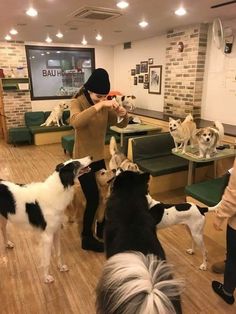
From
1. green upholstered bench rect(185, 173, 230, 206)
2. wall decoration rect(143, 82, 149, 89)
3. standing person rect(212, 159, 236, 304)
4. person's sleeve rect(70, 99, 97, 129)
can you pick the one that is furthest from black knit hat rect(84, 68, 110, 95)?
wall decoration rect(143, 82, 149, 89)

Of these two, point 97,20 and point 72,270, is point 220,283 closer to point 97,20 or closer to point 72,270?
point 72,270

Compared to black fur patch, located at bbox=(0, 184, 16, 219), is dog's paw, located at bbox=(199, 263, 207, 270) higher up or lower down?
lower down

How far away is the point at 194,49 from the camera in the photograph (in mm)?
4332

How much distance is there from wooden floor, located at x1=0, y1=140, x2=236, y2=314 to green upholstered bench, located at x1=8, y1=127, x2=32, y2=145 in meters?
3.81

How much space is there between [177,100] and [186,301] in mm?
3799

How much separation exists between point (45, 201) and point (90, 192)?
0.40m

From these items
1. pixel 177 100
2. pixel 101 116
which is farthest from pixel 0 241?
pixel 177 100

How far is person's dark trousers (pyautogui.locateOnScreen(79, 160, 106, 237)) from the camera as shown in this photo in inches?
80.2

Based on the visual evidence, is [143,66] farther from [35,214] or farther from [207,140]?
[35,214]

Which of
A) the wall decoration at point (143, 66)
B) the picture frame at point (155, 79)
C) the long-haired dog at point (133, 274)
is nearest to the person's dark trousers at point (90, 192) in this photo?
the long-haired dog at point (133, 274)

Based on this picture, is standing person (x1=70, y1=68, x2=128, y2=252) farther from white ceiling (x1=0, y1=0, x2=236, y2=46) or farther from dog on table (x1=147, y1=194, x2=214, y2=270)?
white ceiling (x1=0, y1=0, x2=236, y2=46)

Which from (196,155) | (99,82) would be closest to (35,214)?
(99,82)

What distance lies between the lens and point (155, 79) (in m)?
5.62

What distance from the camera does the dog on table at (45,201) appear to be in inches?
70.2
